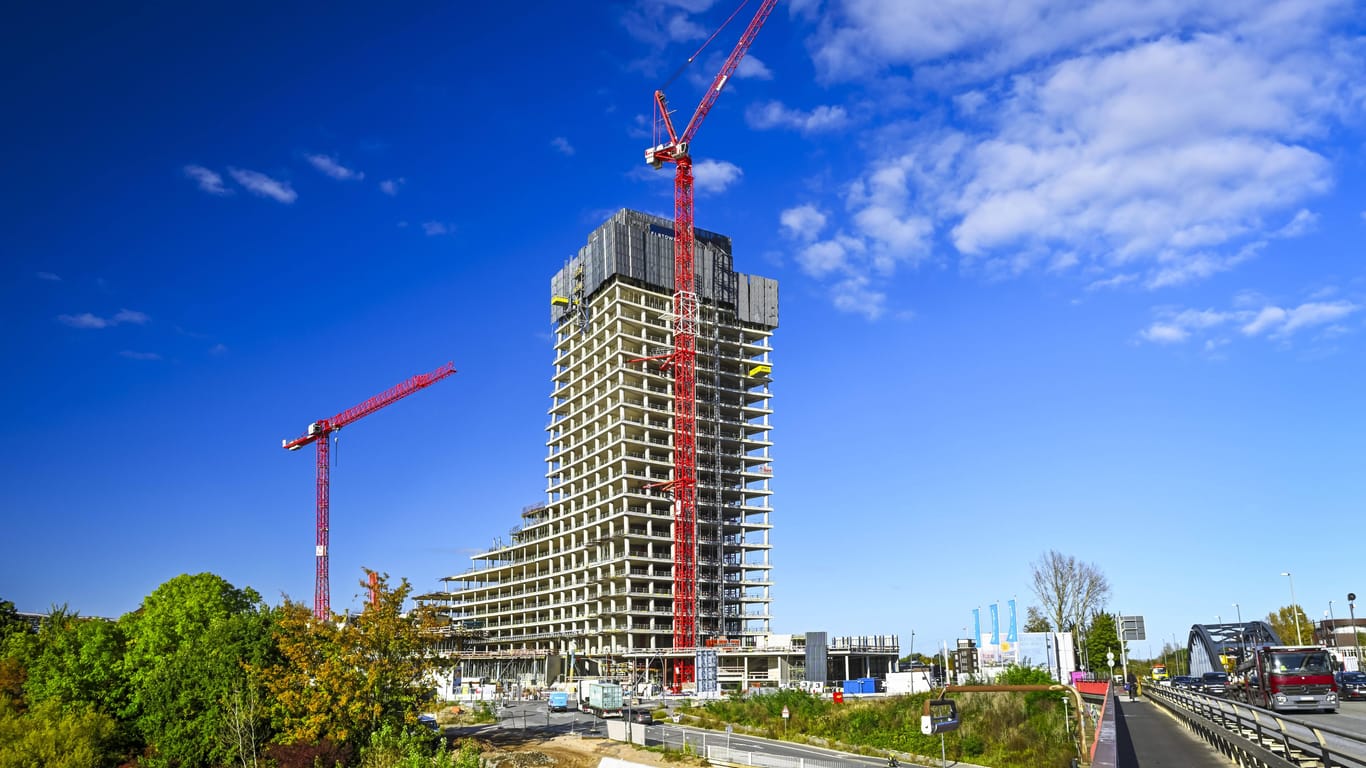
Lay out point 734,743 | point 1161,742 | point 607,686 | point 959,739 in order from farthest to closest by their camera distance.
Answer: point 607,686 → point 734,743 → point 959,739 → point 1161,742

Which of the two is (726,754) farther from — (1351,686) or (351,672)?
(1351,686)

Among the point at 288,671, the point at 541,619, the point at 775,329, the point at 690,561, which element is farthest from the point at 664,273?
the point at 288,671

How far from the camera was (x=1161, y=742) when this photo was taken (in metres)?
32.2

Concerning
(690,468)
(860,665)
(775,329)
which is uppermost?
(775,329)

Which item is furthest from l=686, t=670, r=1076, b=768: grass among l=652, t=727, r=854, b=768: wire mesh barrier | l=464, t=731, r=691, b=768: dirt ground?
l=464, t=731, r=691, b=768: dirt ground

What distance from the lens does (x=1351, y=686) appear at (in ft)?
178

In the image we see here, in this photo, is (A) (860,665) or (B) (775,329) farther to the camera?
(B) (775,329)

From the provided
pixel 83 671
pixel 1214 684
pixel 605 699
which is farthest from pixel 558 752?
pixel 1214 684

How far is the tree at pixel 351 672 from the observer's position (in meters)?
47.1

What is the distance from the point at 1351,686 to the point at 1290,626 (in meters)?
113

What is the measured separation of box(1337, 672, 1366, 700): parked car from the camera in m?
53.6

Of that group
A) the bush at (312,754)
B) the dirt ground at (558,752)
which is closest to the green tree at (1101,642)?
the dirt ground at (558,752)

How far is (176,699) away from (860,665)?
87478 millimetres

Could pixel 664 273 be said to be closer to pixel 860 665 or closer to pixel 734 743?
pixel 860 665
